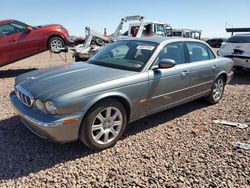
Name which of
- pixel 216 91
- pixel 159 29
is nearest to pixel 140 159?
pixel 216 91

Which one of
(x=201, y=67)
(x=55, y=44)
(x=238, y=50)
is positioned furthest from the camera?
(x=55, y=44)

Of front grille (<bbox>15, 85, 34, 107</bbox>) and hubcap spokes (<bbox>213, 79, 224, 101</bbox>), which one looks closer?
front grille (<bbox>15, 85, 34, 107</bbox>)

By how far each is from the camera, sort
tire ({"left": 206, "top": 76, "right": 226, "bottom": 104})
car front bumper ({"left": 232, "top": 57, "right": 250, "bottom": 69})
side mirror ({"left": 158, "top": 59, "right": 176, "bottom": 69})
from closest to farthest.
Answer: side mirror ({"left": 158, "top": 59, "right": 176, "bottom": 69})
tire ({"left": 206, "top": 76, "right": 226, "bottom": 104})
car front bumper ({"left": 232, "top": 57, "right": 250, "bottom": 69})

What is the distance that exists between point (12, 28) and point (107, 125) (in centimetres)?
709

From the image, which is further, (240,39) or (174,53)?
(240,39)

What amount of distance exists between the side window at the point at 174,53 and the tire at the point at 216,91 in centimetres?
134

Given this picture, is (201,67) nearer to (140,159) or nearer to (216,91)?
(216,91)

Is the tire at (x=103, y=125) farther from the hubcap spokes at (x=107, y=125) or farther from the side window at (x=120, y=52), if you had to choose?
the side window at (x=120, y=52)

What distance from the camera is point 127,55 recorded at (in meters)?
4.11

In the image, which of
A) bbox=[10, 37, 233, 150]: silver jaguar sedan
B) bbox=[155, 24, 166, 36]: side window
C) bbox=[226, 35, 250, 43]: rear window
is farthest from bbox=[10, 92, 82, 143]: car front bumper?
bbox=[155, 24, 166, 36]: side window

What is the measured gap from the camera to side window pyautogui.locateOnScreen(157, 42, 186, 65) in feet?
13.2

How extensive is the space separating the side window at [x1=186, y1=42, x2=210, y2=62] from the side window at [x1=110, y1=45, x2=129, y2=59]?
1250 mm

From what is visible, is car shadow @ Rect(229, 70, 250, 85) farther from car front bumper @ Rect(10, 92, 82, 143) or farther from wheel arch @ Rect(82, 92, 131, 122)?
car front bumper @ Rect(10, 92, 82, 143)

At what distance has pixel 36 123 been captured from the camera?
114 inches
